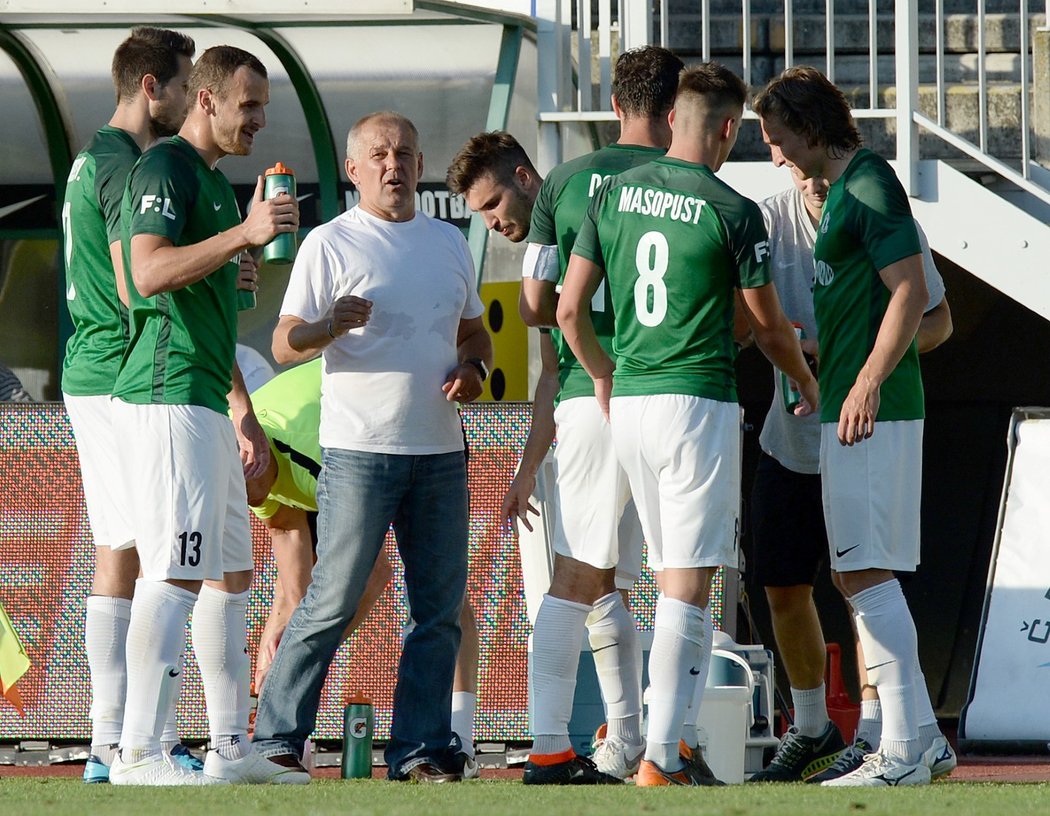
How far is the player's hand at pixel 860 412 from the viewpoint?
4785 mm

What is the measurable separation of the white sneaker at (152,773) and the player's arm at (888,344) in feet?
6.57

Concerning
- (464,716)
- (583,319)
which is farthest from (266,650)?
(583,319)

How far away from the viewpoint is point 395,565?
6.65 meters

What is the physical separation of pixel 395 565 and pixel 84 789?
2081 mm

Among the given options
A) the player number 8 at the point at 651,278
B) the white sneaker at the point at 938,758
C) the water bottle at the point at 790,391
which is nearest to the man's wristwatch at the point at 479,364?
the player number 8 at the point at 651,278

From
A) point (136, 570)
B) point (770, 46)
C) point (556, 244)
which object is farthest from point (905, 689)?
point (770, 46)

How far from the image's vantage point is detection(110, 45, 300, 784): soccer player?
4816 millimetres

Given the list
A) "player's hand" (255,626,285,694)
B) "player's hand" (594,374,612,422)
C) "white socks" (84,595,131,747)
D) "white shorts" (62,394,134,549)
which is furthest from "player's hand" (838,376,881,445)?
"player's hand" (255,626,285,694)

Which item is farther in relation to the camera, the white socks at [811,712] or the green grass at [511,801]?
the white socks at [811,712]

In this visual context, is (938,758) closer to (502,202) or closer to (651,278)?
(651,278)

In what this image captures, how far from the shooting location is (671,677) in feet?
15.4

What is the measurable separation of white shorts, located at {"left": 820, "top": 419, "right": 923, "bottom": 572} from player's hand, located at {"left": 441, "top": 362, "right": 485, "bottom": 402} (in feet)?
3.47

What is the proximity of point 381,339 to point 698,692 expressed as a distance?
4.50 ft

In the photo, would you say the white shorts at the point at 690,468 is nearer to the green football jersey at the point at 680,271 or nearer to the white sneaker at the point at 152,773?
the green football jersey at the point at 680,271
